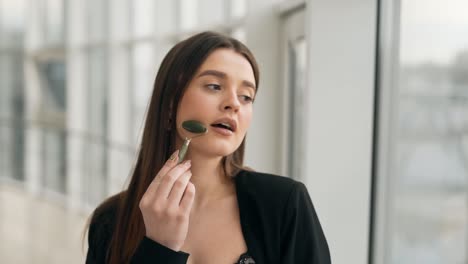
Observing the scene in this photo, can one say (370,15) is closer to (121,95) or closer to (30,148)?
(121,95)

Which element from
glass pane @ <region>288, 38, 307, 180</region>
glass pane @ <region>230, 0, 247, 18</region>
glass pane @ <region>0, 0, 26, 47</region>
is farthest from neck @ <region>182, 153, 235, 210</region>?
glass pane @ <region>0, 0, 26, 47</region>

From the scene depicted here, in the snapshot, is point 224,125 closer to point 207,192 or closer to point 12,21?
point 207,192

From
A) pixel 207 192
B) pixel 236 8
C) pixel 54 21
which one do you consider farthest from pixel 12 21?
pixel 207 192

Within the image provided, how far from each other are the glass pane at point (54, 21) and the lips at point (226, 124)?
6423 mm

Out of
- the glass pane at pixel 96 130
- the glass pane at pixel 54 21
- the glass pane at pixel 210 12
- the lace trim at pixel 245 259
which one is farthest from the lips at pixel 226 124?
the glass pane at pixel 54 21

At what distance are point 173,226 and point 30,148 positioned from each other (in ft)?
24.7

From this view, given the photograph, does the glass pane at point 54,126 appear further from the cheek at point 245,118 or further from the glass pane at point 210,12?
the cheek at point 245,118

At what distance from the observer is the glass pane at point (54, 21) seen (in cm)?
748

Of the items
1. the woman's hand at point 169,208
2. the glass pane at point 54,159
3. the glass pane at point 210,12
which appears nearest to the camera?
the woman's hand at point 169,208

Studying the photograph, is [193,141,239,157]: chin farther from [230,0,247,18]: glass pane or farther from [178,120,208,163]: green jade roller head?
[230,0,247,18]: glass pane

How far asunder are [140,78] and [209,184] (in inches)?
161

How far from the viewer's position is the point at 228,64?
56.6 inches

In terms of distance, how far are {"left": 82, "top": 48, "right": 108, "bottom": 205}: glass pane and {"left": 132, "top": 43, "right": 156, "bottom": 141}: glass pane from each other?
0.91m

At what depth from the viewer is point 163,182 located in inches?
52.0
